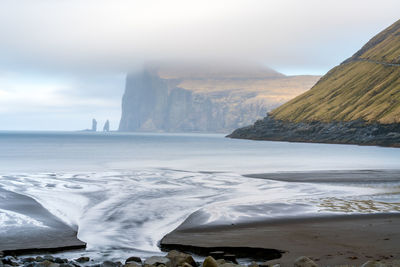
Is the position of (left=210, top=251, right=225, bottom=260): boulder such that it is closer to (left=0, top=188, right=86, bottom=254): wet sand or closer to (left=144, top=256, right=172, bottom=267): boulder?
(left=144, top=256, right=172, bottom=267): boulder

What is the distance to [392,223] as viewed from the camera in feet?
59.1

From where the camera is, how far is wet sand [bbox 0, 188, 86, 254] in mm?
15406

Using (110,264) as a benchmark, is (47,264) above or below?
above

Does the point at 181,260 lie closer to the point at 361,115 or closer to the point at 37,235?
the point at 37,235

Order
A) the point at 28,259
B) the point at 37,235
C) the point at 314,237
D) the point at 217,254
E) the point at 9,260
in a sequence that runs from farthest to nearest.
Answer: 1. the point at 37,235
2. the point at 314,237
3. the point at 217,254
4. the point at 28,259
5. the point at 9,260

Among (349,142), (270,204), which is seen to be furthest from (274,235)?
(349,142)

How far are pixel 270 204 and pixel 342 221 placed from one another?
627 cm

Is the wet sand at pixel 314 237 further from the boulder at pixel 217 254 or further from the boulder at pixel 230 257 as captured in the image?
the boulder at pixel 230 257

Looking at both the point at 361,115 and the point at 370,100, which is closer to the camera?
the point at 361,115

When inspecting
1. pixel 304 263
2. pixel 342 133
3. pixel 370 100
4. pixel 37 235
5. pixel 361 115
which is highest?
pixel 370 100

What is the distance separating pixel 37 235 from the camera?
17250 mm

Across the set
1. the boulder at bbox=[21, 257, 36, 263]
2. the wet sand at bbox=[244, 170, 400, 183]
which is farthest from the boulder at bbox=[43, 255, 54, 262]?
the wet sand at bbox=[244, 170, 400, 183]

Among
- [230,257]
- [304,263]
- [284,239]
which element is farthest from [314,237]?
[304,263]

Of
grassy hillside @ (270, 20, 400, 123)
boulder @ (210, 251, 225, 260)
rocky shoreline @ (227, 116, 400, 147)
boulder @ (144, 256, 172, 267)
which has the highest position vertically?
grassy hillside @ (270, 20, 400, 123)
